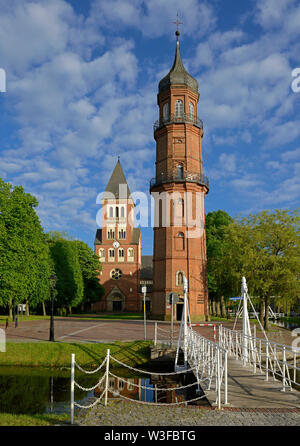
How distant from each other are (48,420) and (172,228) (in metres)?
30.5

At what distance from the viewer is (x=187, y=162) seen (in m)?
38.6

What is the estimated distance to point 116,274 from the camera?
2842 inches

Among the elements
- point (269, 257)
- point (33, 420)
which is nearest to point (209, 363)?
point (33, 420)

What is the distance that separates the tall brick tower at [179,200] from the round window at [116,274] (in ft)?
113

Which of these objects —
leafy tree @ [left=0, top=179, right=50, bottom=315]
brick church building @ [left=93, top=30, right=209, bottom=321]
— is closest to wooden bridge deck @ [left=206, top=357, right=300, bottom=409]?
leafy tree @ [left=0, top=179, right=50, bottom=315]

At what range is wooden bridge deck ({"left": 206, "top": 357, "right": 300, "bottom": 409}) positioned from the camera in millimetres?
8594

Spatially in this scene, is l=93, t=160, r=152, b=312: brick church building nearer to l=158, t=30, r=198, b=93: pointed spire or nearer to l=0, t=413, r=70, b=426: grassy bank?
l=158, t=30, r=198, b=93: pointed spire

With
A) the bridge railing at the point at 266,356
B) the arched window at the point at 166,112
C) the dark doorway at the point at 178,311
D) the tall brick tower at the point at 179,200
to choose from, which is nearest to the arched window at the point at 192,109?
the tall brick tower at the point at 179,200

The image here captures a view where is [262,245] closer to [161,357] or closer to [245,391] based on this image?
[161,357]

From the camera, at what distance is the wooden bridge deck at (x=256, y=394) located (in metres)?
8.59

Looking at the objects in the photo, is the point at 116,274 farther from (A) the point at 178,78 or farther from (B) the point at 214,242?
(A) the point at 178,78

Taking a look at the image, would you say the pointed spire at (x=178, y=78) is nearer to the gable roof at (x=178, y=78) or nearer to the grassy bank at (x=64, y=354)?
the gable roof at (x=178, y=78)

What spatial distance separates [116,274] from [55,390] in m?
59.4
